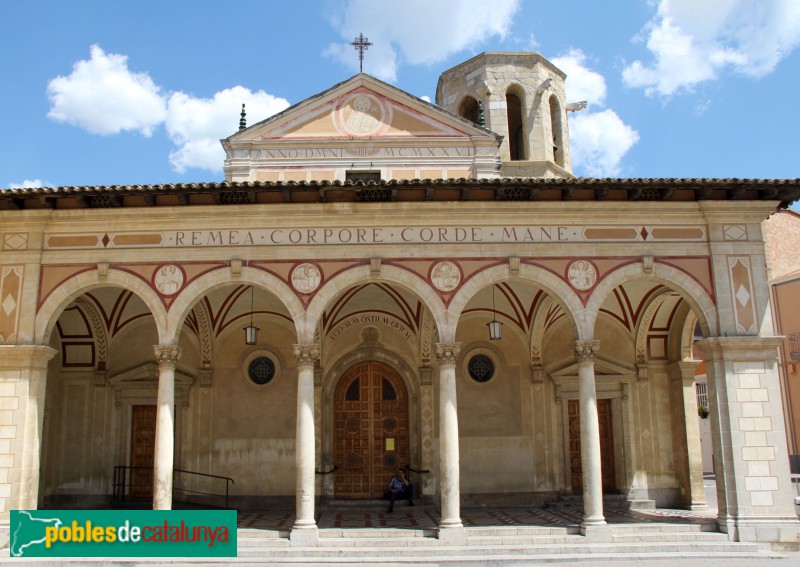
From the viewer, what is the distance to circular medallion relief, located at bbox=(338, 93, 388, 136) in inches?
694

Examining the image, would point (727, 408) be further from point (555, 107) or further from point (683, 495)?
point (555, 107)

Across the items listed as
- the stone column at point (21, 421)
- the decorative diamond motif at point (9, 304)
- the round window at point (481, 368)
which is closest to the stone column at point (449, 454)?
the round window at point (481, 368)

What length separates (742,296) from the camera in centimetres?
1334

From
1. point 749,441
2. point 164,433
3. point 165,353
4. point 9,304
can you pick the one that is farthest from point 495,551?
point 9,304

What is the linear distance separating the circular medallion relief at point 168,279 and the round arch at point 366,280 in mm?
2385

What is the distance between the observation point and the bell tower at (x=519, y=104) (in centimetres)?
2047

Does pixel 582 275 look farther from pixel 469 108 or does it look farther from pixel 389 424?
pixel 469 108

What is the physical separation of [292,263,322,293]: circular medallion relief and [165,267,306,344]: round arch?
0.58 feet

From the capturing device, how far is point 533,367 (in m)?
16.8

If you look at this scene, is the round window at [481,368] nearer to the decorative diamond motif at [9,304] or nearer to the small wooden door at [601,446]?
the small wooden door at [601,446]

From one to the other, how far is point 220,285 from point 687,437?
10.2 m

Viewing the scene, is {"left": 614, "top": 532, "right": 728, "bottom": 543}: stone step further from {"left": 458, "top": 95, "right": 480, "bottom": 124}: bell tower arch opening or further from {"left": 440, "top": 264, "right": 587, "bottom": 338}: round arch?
{"left": 458, "top": 95, "right": 480, "bottom": 124}: bell tower arch opening

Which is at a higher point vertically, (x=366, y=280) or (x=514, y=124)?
(x=514, y=124)

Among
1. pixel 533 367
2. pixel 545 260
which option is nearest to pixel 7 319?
pixel 545 260
